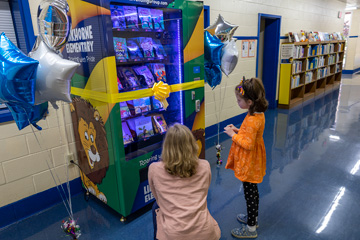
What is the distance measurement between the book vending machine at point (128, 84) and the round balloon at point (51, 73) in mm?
535

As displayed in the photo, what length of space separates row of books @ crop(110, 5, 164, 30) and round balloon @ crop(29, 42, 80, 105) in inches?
34.8

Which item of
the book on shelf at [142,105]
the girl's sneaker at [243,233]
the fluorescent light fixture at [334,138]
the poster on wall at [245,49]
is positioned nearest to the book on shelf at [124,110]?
the book on shelf at [142,105]

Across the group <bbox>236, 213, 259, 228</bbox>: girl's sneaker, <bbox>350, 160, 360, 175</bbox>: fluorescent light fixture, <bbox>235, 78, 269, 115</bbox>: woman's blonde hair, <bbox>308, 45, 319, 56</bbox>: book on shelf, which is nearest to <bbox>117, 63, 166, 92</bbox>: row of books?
<bbox>235, 78, 269, 115</bbox>: woman's blonde hair

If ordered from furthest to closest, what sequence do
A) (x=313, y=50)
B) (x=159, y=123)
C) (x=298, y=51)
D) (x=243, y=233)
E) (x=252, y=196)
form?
1. (x=313, y=50)
2. (x=298, y=51)
3. (x=159, y=123)
4. (x=243, y=233)
5. (x=252, y=196)

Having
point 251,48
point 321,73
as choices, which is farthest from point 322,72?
point 251,48

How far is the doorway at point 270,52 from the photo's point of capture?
6.20 m

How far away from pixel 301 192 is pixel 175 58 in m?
2.03

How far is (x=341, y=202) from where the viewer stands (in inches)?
105

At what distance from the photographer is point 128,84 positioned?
249 cm

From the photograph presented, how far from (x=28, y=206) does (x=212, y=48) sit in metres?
2.60

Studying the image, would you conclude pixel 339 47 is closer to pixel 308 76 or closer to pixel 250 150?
pixel 308 76

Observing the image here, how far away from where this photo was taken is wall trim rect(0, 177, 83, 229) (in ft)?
8.09

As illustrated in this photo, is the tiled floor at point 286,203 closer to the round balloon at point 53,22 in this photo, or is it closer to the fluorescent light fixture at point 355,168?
the fluorescent light fixture at point 355,168

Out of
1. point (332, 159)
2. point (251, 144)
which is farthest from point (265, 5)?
point (251, 144)
